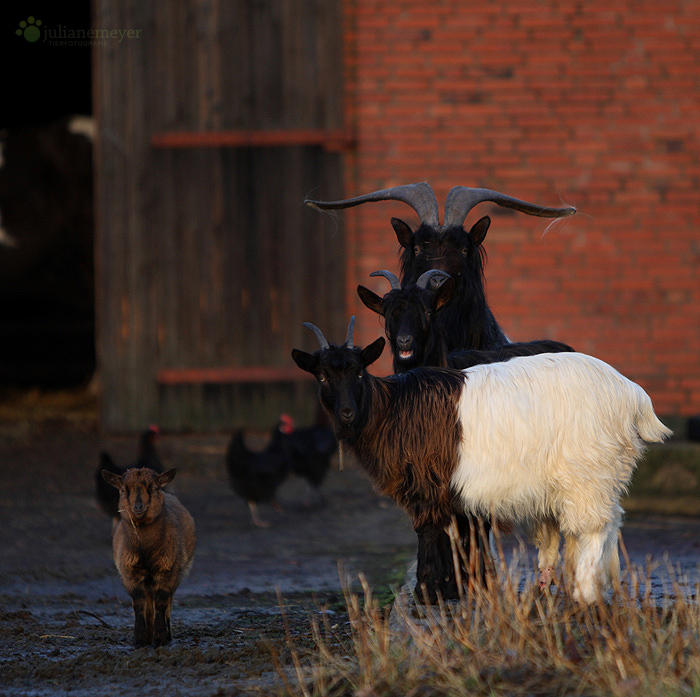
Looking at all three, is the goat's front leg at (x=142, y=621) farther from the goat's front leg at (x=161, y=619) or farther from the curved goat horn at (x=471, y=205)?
the curved goat horn at (x=471, y=205)

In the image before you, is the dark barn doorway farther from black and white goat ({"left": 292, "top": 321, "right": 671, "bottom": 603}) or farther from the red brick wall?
black and white goat ({"left": 292, "top": 321, "right": 671, "bottom": 603})

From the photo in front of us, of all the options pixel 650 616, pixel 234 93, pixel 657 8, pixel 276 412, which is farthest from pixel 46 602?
pixel 657 8

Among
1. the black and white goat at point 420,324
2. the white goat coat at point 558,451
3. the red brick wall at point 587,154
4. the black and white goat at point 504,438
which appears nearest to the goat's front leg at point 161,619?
the black and white goat at point 504,438

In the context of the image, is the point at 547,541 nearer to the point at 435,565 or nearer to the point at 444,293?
the point at 435,565

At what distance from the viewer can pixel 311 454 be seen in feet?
28.9

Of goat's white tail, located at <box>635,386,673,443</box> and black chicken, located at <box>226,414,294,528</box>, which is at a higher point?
goat's white tail, located at <box>635,386,673,443</box>

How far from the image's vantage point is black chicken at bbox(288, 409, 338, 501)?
347 inches

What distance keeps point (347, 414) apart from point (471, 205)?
5.38 feet

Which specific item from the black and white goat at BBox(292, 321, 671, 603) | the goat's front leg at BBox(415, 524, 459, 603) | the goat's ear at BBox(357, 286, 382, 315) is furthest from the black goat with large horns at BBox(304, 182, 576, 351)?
the goat's front leg at BBox(415, 524, 459, 603)

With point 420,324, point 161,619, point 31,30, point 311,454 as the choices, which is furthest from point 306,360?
point 31,30

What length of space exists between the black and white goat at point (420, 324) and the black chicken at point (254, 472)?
3.19 m

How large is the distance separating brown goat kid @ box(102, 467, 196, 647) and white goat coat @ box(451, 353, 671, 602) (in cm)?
131

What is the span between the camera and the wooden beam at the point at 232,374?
1081 cm

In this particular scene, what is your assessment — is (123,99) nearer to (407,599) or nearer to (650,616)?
(407,599)
